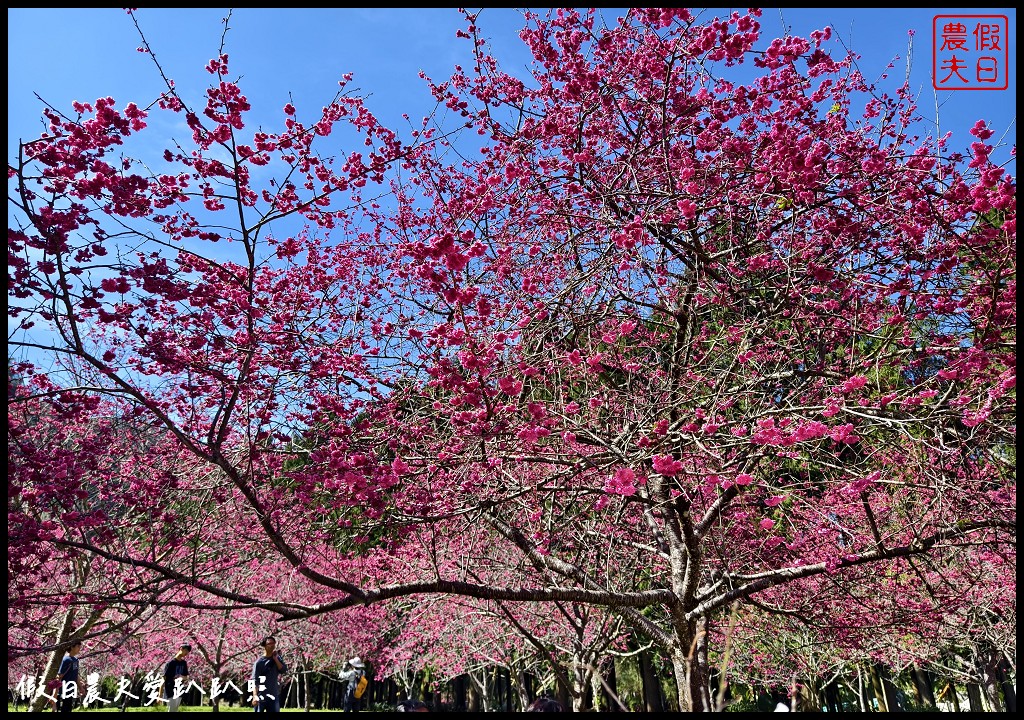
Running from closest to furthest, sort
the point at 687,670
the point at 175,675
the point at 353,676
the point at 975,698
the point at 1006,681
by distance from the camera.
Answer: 1. the point at 687,670
2. the point at 175,675
3. the point at 353,676
4. the point at 1006,681
5. the point at 975,698

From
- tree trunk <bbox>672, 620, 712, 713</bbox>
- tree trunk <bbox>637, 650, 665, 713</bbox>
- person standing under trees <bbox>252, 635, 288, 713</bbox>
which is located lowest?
tree trunk <bbox>637, 650, 665, 713</bbox>

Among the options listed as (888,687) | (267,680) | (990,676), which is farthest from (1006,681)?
(267,680)

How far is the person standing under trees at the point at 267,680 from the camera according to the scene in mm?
7707

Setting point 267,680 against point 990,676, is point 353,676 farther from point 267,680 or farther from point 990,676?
point 990,676

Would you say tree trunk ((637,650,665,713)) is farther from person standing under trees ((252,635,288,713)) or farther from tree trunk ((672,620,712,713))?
tree trunk ((672,620,712,713))

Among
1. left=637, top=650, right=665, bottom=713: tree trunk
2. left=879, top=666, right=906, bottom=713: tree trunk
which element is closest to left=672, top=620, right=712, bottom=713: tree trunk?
left=637, top=650, right=665, bottom=713: tree trunk

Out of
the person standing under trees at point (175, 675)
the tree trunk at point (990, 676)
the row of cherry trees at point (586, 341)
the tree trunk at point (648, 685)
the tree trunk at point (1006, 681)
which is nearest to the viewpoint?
the row of cherry trees at point (586, 341)

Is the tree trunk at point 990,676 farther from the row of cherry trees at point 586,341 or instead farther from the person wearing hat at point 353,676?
the person wearing hat at point 353,676

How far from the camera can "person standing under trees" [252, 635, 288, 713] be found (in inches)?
303

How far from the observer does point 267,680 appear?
7852mm

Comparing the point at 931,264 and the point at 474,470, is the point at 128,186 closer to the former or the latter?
the point at 474,470

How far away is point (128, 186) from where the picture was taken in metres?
4.94

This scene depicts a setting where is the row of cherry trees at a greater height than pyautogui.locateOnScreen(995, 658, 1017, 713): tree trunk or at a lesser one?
greater

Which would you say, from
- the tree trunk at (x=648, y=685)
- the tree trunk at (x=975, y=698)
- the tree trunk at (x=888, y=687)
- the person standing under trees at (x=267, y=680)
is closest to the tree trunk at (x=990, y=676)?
the tree trunk at (x=975, y=698)
